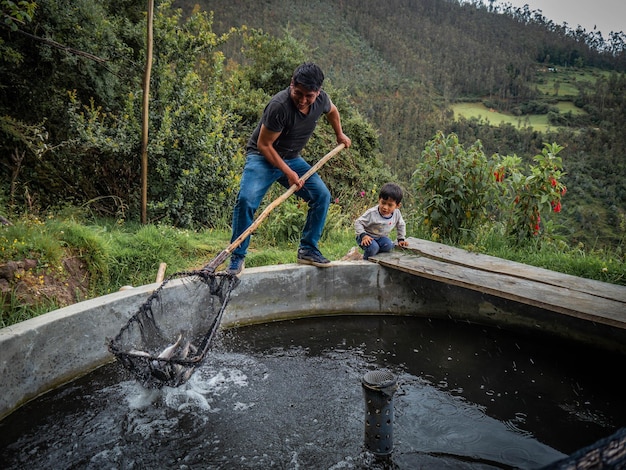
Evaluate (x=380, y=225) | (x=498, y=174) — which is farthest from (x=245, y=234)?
(x=498, y=174)

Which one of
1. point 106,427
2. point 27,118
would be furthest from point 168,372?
point 27,118

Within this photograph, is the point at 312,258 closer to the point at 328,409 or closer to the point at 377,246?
the point at 377,246

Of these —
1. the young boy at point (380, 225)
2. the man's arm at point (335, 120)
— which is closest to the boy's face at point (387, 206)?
the young boy at point (380, 225)

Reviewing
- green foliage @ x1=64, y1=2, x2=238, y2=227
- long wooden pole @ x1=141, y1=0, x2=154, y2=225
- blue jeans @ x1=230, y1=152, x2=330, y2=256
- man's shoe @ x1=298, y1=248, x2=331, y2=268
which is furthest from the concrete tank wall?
green foliage @ x1=64, y1=2, x2=238, y2=227

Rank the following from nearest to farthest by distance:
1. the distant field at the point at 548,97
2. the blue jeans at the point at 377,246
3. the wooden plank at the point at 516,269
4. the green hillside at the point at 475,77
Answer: the wooden plank at the point at 516,269
the blue jeans at the point at 377,246
the green hillside at the point at 475,77
the distant field at the point at 548,97

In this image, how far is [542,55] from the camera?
41.3 metres

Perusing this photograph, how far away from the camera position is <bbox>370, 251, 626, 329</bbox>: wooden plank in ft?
11.1

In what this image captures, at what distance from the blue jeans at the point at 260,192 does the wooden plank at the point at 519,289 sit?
2.67 ft

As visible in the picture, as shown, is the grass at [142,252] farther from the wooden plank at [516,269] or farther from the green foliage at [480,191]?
the wooden plank at [516,269]

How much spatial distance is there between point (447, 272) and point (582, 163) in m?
23.3

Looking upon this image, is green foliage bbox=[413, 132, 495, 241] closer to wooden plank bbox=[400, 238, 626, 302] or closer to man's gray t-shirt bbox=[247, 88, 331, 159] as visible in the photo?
wooden plank bbox=[400, 238, 626, 302]

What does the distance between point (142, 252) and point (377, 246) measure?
2.36m

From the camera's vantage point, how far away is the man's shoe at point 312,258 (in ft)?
14.6

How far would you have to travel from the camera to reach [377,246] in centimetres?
481
